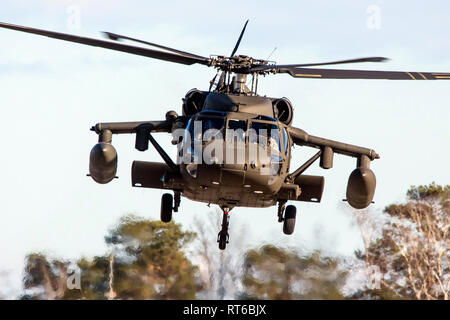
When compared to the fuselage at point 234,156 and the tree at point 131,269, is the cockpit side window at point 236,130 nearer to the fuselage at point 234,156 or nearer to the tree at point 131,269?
the fuselage at point 234,156

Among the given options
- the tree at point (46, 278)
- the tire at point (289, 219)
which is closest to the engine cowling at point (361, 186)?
the tire at point (289, 219)

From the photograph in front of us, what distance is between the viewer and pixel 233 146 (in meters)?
20.3

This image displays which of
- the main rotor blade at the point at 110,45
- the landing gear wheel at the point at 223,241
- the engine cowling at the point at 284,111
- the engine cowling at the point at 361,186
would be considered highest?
the main rotor blade at the point at 110,45

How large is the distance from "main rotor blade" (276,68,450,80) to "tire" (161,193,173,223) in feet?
13.6

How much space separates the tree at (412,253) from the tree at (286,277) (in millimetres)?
2595

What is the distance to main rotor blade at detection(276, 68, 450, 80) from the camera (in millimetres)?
21969

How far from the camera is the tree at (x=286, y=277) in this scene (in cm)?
2464

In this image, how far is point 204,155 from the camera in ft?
66.9

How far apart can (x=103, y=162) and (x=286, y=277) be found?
6.04 metres

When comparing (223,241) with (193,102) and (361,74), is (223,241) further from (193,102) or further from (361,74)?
(361,74)

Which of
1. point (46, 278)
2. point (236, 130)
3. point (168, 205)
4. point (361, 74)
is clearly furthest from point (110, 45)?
point (46, 278)

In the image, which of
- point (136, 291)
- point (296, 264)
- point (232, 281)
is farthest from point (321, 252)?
point (136, 291)

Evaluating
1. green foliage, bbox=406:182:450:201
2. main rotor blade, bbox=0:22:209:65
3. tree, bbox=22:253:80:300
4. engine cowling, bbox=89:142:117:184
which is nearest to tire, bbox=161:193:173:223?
engine cowling, bbox=89:142:117:184
